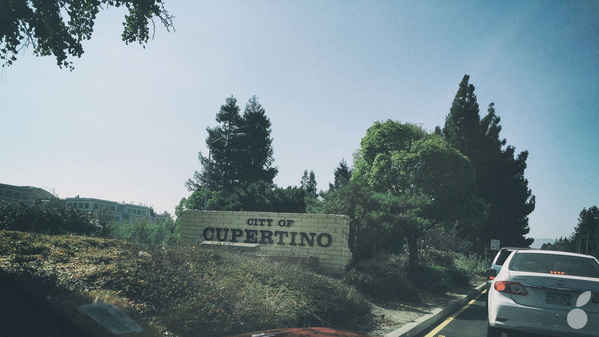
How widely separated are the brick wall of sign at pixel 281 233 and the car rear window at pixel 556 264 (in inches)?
267

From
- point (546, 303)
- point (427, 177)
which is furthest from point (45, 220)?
point (427, 177)

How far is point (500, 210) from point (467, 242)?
6.40m

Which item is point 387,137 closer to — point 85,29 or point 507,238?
point 85,29

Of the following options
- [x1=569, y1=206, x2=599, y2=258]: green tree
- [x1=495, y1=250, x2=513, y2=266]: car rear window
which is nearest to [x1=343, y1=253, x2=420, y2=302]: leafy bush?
[x1=495, y1=250, x2=513, y2=266]: car rear window

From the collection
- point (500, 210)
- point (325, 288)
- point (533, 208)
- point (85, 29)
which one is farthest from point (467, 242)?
point (85, 29)

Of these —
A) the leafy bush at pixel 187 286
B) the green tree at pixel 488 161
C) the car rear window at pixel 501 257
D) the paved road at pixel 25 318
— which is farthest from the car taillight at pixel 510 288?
the green tree at pixel 488 161

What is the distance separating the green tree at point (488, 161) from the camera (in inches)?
1740

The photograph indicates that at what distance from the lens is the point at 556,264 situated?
715 centimetres

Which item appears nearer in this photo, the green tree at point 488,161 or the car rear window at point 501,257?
the car rear window at point 501,257

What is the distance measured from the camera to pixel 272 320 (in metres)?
6.40

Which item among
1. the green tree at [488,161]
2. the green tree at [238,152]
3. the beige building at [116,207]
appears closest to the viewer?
the green tree at [488,161]

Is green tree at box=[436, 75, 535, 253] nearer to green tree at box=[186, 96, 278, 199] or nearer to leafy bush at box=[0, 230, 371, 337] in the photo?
green tree at box=[186, 96, 278, 199]

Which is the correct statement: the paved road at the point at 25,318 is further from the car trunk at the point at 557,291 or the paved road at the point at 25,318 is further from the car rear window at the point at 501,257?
the car rear window at the point at 501,257

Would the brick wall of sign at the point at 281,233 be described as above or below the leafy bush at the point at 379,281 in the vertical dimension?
above
